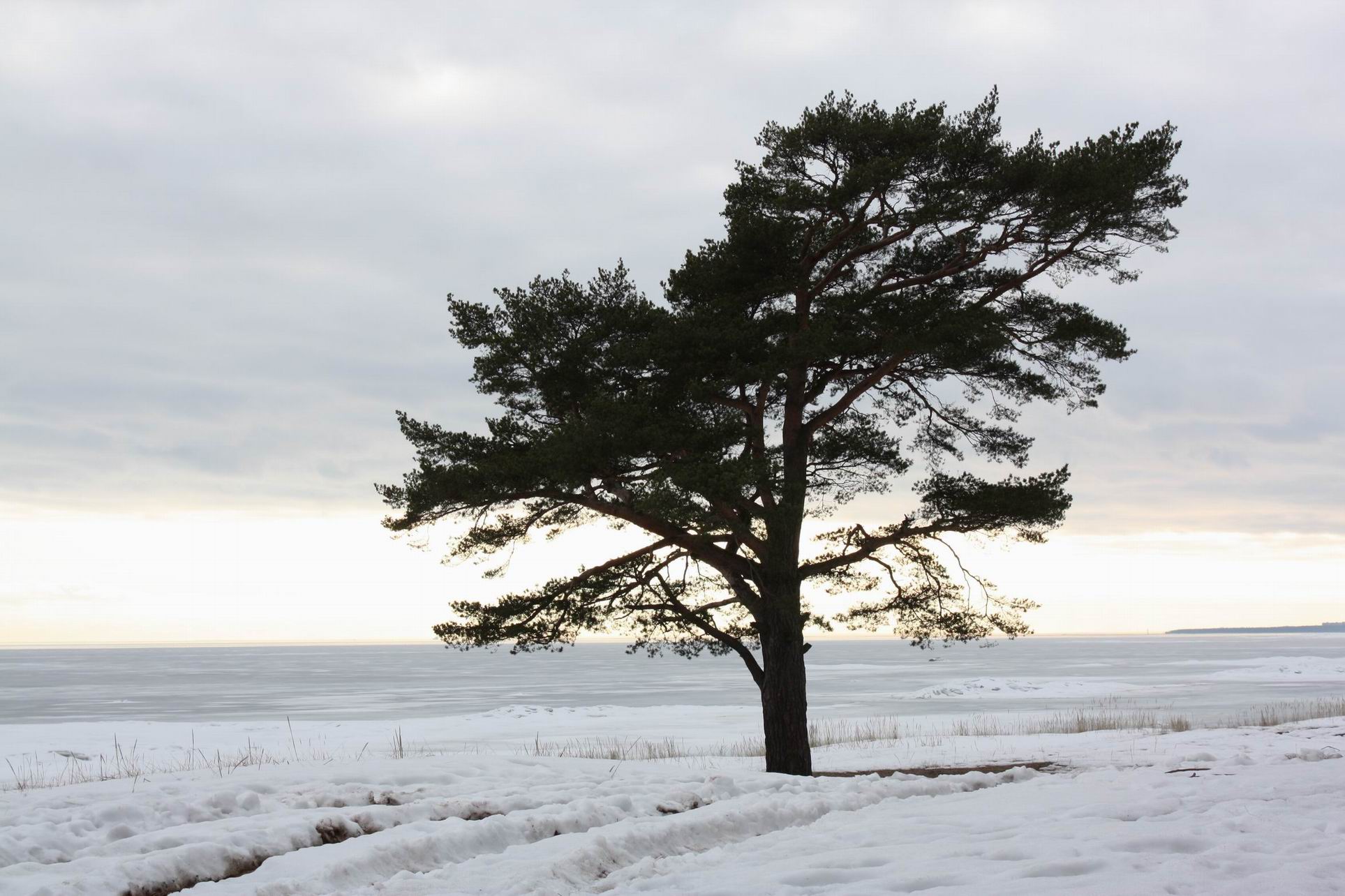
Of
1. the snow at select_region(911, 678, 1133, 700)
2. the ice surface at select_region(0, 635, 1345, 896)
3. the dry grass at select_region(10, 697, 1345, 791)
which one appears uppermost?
the ice surface at select_region(0, 635, 1345, 896)

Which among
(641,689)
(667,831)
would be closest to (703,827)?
(667,831)

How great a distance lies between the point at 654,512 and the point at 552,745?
40.5ft

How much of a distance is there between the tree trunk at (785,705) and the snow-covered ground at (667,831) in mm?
2813

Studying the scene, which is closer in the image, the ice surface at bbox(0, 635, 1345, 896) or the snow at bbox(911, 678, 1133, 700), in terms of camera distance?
the ice surface at bbox(0, 635, 1345, 896)

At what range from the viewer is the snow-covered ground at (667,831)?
596 centimetres

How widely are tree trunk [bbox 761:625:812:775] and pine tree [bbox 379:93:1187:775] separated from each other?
32 mm

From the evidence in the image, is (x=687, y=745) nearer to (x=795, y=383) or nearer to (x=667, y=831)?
(x=795, y=383)

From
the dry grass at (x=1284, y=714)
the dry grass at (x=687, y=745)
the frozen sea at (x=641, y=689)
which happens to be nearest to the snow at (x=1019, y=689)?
the frozen sea at (x=641, y=689)

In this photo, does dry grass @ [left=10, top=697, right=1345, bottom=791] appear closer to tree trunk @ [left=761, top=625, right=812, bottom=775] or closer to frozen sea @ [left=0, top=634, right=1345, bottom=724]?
frozen sea @ [left=0, top=634, right=1345, bottom=724]

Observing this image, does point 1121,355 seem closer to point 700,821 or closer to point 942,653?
point 700,821

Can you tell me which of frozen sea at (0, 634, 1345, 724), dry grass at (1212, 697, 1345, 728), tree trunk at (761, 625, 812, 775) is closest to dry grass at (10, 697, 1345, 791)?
dry grass at (1212, 697, 1345, 728)

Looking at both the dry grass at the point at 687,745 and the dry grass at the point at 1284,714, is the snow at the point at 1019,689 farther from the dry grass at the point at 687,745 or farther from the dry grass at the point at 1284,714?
the dry grass at the point at 687,745

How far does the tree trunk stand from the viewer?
1354cm

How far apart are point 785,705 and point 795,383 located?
4323mm
